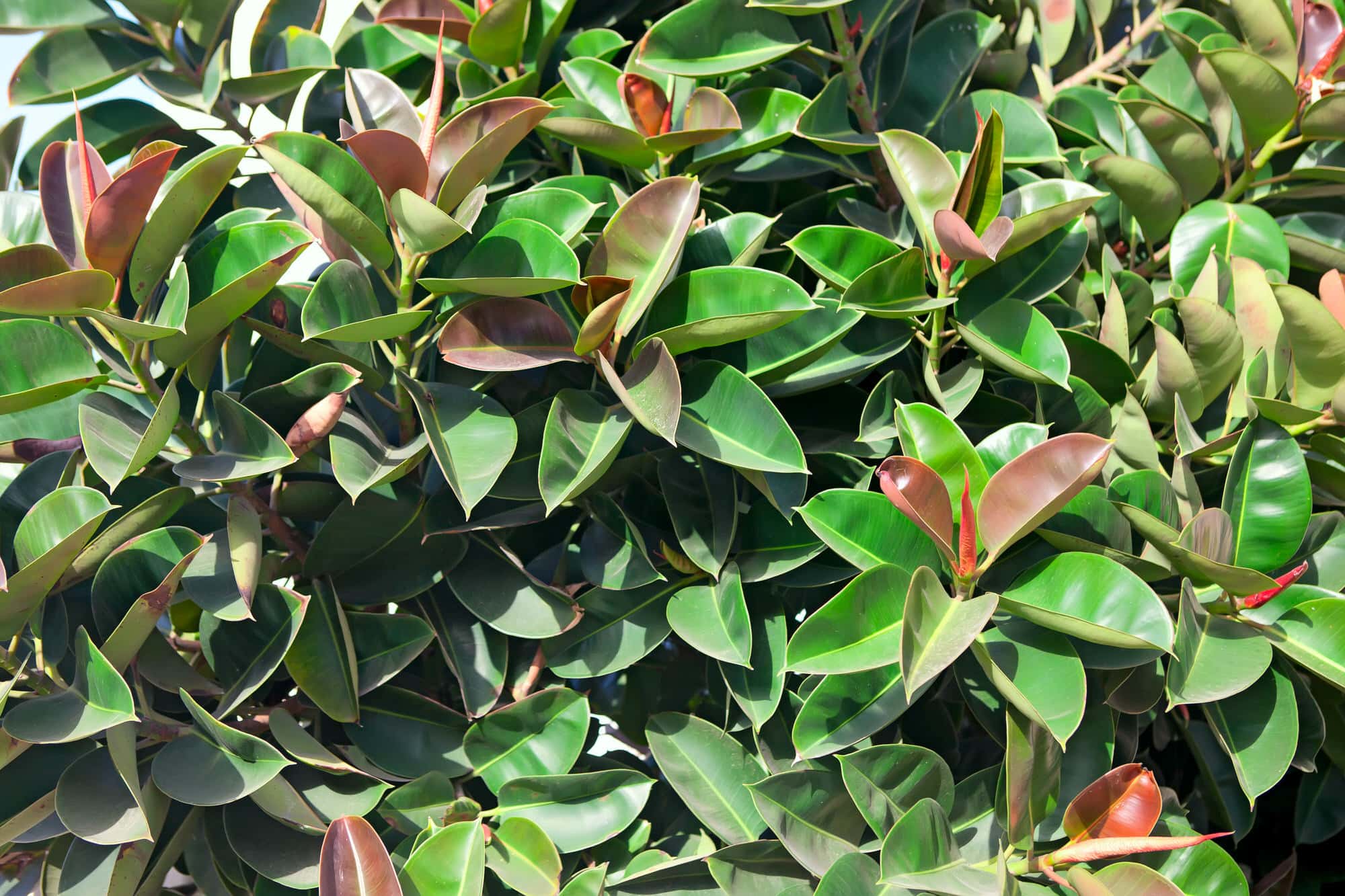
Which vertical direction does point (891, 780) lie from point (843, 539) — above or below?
below

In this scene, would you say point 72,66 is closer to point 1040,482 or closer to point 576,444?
point 576,444

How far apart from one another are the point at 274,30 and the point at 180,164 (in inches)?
7.4

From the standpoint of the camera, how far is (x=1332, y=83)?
1.11 meters

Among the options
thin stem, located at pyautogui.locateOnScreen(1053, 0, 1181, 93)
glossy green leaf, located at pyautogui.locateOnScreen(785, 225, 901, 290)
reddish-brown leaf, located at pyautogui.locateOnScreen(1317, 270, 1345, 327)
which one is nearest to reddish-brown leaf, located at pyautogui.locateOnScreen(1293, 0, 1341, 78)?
thin stem, located at pyautogui.locateOnScreen(1053, 0, 1181, 93)

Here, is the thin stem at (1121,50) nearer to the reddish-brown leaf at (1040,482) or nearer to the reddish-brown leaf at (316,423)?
the reddish-brown leaf at (1040,482)

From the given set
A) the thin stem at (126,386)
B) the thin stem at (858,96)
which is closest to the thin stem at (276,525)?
the thin stem at (126,386)

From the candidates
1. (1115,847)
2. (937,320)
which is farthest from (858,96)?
(1115,847)

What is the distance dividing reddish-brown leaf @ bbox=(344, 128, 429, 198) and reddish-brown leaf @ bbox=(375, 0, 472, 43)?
298 mm

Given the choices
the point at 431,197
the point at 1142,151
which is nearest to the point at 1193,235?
the point at 1142,151

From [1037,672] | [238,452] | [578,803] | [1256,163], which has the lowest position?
[578,803]

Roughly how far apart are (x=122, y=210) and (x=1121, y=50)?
3.68 feet

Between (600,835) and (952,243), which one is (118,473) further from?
(952,243)

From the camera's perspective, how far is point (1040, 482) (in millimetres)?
797

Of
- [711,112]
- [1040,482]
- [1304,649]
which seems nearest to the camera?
[1040,482]
